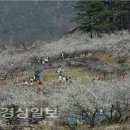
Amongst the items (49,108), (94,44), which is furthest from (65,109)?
(94,44)

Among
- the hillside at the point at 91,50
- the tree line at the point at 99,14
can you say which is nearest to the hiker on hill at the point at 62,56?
the hillside at the point at 91,50

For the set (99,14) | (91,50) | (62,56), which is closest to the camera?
(62,56)

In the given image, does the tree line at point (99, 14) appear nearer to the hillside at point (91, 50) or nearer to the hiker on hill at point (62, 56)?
the hillside at point (91, 50)

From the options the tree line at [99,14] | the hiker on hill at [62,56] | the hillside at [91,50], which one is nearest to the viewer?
the hillside at [91,50]

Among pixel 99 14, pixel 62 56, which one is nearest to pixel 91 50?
pixel 62 56

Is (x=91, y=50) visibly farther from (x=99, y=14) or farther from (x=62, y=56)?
(x=99, y=14)

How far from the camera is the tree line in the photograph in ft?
219

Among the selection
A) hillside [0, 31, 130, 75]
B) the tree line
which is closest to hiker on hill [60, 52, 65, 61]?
hillside [0, 31, 130, 75]

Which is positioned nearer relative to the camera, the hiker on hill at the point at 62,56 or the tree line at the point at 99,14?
the hiker on hill at the point at 62,56

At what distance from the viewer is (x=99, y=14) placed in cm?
6538

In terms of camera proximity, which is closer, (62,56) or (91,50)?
(62,56)

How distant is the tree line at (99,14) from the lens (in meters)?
66.8

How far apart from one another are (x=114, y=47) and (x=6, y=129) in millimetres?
28935

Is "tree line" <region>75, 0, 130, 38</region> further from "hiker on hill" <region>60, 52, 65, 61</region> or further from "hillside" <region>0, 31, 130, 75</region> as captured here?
"hiker on hill" <region>60, 52, 65, 61</region>
